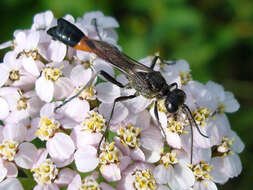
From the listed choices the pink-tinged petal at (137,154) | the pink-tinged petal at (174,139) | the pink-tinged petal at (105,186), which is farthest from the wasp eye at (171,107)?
the pink-tinged petal at (105,186)

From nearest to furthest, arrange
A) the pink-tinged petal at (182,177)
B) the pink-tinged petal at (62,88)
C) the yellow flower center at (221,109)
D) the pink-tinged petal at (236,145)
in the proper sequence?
the pink-tinged petal at (182,177) → the pink-tinged petal at (62,88) → the pink-tinged petal at (236,145) → the yellow flower center at (221,109)

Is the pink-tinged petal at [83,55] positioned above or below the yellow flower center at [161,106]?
above

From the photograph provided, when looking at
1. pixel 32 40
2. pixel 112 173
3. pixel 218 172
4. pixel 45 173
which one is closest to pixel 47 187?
pixel 45 173

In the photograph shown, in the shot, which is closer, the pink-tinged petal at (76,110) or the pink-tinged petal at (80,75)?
the pink-tinged petal at (76,110)

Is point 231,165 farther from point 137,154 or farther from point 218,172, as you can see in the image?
point 137,154

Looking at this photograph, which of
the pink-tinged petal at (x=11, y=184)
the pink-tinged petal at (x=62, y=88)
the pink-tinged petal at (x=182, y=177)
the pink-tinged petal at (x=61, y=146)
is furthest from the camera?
the pink-tinged petal at (x=62, y=88)

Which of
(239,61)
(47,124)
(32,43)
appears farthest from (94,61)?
(239,61)

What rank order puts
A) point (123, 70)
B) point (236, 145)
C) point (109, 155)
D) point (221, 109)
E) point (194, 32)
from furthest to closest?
point (194, 32) → point (221, 109) → point (236, 145) → point (123, 70) → point (109, 155)

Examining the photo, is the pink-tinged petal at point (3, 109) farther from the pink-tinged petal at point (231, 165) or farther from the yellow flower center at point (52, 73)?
the pink-tinged petal at point (231, 165)
